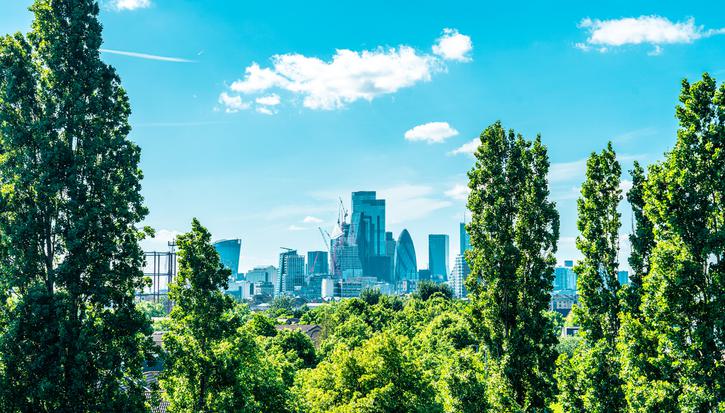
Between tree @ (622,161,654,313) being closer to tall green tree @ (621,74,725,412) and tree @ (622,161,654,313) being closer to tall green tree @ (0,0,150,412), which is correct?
tall green tree @ (621,74,725,412)

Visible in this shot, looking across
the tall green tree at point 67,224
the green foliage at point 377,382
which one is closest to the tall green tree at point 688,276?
the green foliage at point 377,382

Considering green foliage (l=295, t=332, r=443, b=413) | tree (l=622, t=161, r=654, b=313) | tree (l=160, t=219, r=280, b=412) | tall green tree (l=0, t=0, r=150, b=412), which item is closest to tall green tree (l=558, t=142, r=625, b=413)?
tree (l=622, t=161, r=654, b=313)

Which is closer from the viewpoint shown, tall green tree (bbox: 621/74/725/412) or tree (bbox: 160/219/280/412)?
tall green tree (bbox: 621/74/725/412)

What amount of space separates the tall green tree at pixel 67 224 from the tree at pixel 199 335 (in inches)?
89.5

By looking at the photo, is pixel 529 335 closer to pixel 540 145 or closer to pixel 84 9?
pixel 540 145

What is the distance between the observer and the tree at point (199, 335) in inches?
933

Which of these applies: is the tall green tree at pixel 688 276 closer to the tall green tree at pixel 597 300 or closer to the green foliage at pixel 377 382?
the tall green tree at pixel 597 300

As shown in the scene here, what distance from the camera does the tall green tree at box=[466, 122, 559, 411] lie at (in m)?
26.3

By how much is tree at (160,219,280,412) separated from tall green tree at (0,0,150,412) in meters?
2.27

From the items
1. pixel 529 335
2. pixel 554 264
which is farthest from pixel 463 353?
pixel 554 264

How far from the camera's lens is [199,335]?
77.9 feet

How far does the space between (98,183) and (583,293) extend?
63.3 feet

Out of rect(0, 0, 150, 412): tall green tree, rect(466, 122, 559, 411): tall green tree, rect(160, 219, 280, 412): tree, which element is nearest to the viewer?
rect(0, 0, 150, 412): tall green tree

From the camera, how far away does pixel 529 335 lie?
2675 centimetres
